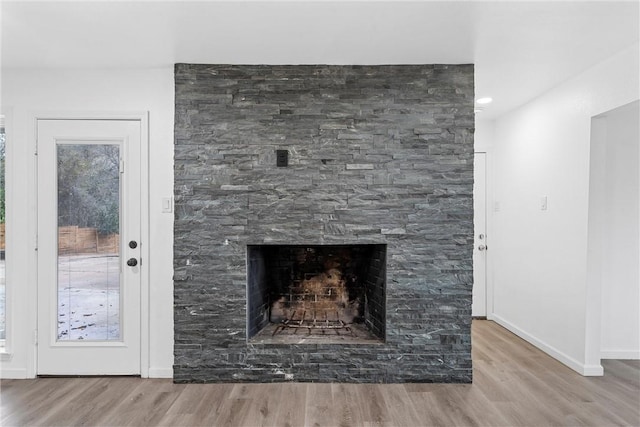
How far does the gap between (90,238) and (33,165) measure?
708 millimetres

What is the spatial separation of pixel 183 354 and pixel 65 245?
126 cm

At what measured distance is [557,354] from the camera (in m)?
3.57

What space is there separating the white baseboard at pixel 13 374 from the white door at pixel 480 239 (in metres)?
4.51

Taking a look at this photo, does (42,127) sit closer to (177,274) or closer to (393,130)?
(177,274)

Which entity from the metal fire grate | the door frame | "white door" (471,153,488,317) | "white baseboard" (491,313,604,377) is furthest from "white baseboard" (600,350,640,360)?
the door frame

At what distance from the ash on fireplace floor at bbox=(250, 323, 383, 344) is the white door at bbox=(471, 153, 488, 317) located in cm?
211

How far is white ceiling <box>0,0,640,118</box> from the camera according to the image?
2.28 metres

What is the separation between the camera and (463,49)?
9.30 feet

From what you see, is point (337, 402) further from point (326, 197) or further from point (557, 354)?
point (557, 354)

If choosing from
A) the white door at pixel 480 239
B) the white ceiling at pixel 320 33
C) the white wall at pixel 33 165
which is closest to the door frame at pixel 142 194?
the white wall at pixel 33 165

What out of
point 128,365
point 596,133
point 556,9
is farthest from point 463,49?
point 128,365

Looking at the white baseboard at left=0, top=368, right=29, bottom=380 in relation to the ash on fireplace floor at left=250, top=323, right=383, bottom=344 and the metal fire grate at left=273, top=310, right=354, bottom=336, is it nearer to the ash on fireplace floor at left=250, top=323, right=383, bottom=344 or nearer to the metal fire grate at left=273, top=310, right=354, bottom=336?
the ash on fireplace floor at left=250, top=323, right=383, bottom=344

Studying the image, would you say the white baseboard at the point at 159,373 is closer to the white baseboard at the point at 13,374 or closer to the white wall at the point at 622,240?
the white baseboard at the point at 13,374

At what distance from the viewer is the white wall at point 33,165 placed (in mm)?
3164
